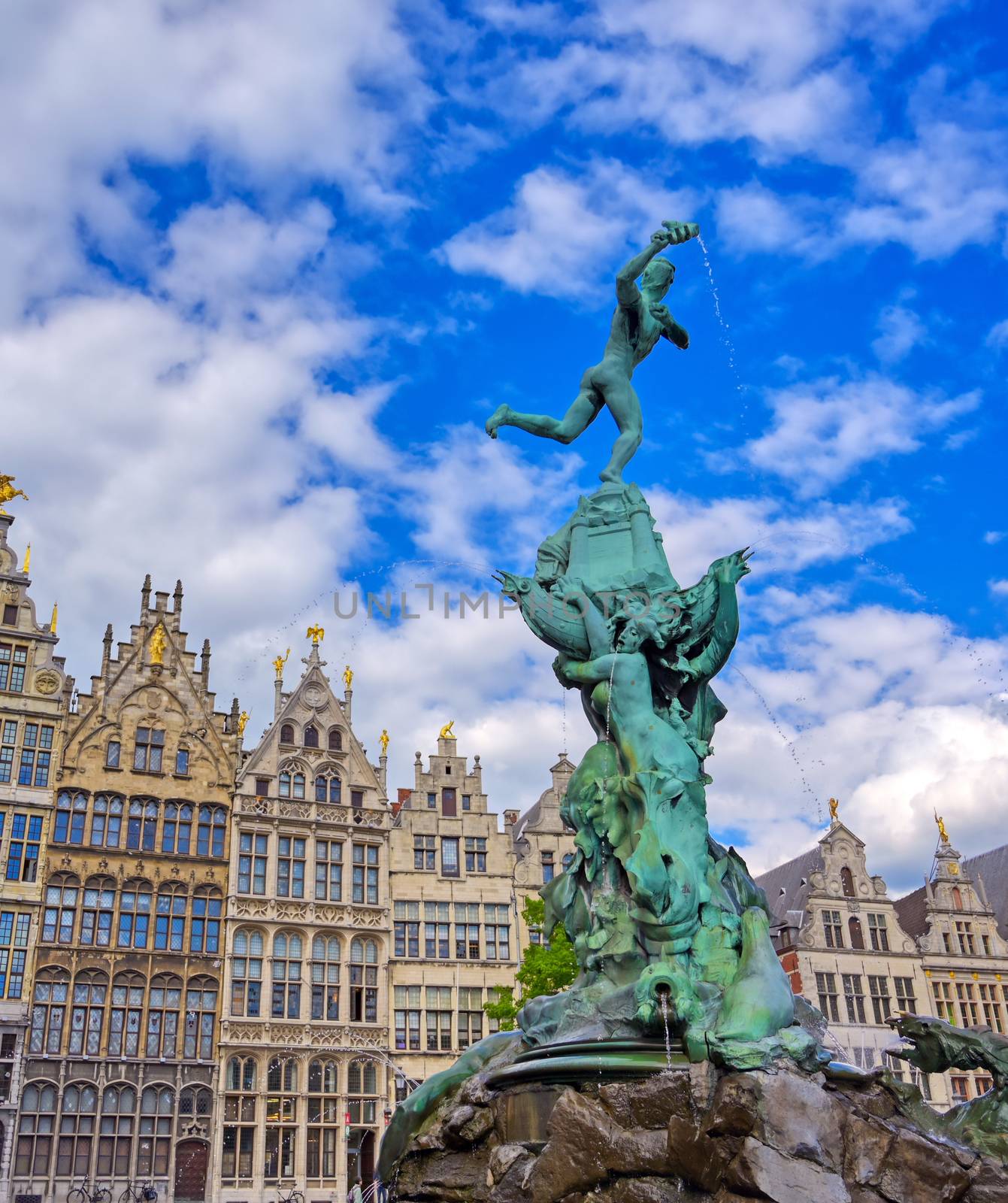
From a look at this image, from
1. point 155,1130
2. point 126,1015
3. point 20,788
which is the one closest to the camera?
point 155,1130

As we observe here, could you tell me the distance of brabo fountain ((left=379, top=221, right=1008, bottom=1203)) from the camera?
10.2 m

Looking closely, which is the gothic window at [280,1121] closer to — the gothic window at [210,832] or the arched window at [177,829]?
→ the gothic window at [210,832]

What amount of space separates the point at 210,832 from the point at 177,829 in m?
1.02

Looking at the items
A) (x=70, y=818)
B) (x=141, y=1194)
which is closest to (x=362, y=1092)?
(x=141, y=1194)

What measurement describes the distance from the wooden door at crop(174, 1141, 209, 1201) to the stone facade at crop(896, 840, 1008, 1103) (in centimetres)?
2520

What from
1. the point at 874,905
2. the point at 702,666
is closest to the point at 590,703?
the point at 702,666

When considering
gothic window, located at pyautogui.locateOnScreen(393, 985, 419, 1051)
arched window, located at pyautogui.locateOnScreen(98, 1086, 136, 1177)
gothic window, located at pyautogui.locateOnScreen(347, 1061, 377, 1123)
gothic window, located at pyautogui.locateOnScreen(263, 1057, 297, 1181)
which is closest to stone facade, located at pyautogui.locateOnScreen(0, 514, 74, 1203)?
arched window, located at pyautogui.locateOnScreen(98, 1086, 136, 1177)

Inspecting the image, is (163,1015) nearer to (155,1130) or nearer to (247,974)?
(247,974)

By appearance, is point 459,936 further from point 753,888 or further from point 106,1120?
point 753,888

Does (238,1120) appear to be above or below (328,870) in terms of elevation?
below

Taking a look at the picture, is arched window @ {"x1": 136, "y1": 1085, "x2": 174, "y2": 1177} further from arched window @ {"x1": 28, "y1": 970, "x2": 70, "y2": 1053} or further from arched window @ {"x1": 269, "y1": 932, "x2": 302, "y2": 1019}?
arched window @ {"x1": 269, "y1": 932, "x2": 302, "y2": 1019}

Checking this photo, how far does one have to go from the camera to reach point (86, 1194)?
3259cm

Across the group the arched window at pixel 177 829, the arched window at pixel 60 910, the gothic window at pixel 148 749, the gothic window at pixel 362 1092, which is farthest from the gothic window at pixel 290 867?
the arched window at pixel 60 910

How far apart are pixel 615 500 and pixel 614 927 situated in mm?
6020
